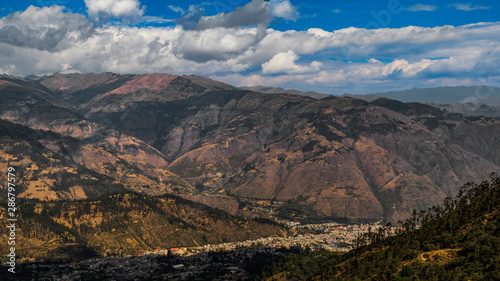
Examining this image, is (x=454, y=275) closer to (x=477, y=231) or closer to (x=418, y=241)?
(x=477, y=231)

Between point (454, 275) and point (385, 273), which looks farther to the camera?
point (385, 273)

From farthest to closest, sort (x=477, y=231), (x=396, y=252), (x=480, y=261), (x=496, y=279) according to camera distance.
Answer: (x=396, y=252) < (x=477, y=231) < (x=480, y=261) < (x=496, y=279)

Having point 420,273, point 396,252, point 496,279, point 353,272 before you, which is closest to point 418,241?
point 396,252

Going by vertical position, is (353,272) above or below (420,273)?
below

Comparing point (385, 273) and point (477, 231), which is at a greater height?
point (477, 231)

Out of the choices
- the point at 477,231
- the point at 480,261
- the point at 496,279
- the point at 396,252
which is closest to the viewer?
the point at 496,279

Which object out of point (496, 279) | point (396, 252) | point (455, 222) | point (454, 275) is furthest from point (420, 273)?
point (455, 222)

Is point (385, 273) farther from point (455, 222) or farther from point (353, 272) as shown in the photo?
point (455, 222)

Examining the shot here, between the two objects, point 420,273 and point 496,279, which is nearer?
point 496,279

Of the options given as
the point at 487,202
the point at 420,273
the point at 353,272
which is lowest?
the point at 353,272
